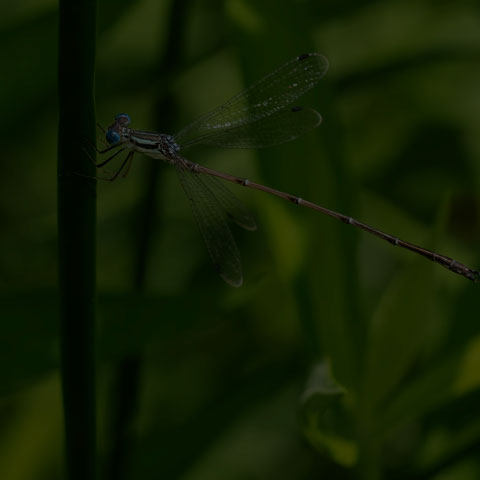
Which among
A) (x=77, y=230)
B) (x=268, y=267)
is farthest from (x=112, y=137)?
(x=77, y=230)

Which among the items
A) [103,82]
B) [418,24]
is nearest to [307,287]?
[103,82]

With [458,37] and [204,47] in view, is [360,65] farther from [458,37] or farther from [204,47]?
[204,47]

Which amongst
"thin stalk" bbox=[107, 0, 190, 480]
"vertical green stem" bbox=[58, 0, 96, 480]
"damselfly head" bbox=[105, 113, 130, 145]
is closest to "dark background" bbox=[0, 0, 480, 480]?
"thin stalk" bbox=[107, 0, 190, 480]

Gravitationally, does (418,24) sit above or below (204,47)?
above

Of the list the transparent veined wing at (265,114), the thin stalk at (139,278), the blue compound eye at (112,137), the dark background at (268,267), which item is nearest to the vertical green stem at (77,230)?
the dark background at (268,267)

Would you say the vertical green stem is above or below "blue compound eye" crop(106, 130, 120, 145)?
below

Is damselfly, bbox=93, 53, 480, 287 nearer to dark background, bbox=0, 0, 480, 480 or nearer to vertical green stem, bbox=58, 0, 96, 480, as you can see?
dark background, bbox=0, 0, 480, 480

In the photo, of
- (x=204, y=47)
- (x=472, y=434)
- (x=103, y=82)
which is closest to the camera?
(x=472, y=434)
